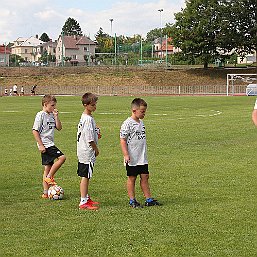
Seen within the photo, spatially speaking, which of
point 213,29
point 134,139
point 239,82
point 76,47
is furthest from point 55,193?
point 76,47

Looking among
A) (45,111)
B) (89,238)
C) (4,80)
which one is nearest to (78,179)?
(45,111)

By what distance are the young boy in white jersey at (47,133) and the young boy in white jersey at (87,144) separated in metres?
1.19

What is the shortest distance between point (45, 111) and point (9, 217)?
2.56 metres

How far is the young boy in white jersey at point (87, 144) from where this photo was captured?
388 inches

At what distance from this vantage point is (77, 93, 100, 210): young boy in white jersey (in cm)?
984

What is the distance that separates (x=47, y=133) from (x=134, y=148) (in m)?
2.06

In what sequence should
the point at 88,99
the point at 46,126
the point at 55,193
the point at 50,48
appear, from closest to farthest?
the point at 88,99, the point at 55,193, the point at 46,126, the point at 50,48

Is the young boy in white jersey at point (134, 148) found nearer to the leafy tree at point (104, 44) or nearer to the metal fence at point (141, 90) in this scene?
the metal fence at point (141, 90)

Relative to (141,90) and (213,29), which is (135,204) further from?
(213,29)

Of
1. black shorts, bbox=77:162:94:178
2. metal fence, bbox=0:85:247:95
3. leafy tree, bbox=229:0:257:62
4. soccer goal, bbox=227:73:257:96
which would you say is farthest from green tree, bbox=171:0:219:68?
black shorts, bbox=77:162:94:178

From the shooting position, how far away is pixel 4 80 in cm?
9044

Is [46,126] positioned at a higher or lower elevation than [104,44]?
lower

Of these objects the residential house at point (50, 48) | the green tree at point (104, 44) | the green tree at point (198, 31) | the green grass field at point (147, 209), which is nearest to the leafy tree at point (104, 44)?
the green tree at point (104, 44)

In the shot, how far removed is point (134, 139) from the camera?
982 centimetres
